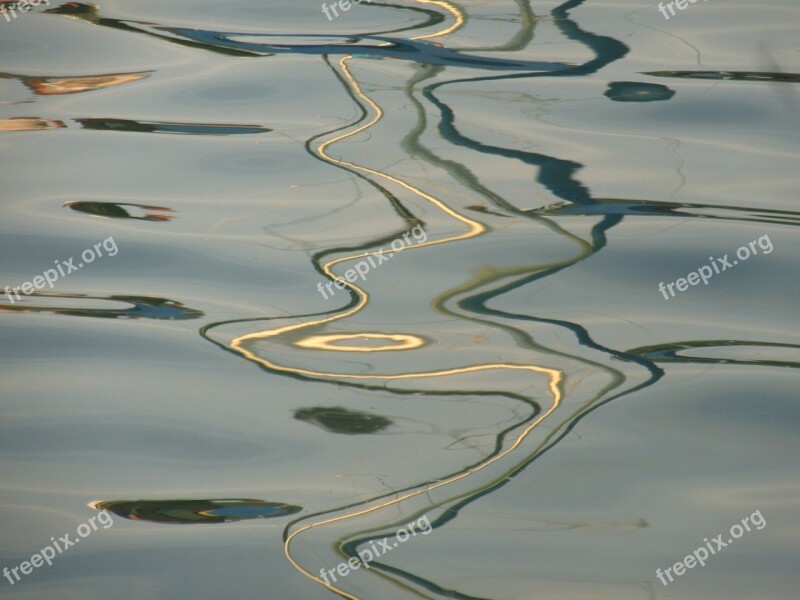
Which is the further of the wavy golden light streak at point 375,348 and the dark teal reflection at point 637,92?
the dark teal reflection at point 637,92

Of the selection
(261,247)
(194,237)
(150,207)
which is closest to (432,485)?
(261,247)

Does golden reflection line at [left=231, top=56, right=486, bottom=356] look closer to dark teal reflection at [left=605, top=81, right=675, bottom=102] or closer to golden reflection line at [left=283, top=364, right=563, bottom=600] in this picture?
golden reflection line at [left=283, top=364, right=563, bottom=600]

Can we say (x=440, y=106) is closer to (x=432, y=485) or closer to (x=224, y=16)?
(x=224, y=16)

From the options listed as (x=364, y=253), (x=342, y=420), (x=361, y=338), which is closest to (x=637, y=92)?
(x=364, y=253)

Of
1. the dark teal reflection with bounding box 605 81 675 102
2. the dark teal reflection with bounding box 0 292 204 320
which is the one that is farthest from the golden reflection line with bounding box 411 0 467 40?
the dark teal reflection with bounding box 0 292 204 320

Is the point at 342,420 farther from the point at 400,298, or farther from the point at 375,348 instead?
the point at 400,298

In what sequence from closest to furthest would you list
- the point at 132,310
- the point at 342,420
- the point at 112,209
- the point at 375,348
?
the point at 342,420
the point at 375,348
the point at 132,310
the point at 112,209

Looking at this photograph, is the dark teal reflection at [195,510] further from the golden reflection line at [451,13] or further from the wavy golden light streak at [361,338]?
the golden reflection line at [451,13]

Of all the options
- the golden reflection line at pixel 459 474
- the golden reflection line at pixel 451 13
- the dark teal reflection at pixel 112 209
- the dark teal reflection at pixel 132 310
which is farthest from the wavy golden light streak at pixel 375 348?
the golden reflection line at pixel 451 13
